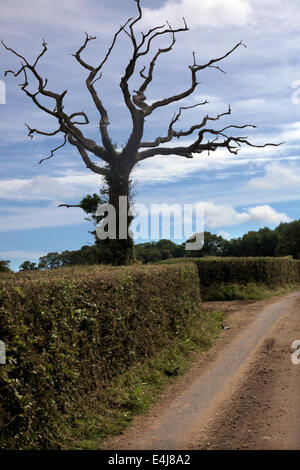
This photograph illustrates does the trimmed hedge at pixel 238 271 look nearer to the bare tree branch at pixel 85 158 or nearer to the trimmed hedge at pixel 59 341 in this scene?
the bare tree branch at pixel 85 158

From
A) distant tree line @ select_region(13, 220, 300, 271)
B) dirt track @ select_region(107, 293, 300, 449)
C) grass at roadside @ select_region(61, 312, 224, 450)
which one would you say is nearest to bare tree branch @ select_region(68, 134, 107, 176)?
dirt track @ select_region(107, 293, 300, 449)

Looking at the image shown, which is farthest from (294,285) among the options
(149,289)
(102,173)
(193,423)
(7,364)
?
(7,364)

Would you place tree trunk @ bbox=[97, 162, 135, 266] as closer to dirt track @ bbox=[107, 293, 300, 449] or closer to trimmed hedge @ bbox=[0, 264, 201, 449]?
dirt track @ bbox=[107, 293, 300, 449]

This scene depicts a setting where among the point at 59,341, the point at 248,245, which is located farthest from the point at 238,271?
the point at 248,245

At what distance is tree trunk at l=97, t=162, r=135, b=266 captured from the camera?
19984 mm

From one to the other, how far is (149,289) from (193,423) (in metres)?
4.33

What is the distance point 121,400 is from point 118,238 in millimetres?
11519

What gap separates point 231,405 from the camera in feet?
29.3

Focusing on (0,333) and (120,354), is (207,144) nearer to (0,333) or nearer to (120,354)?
(120,354)

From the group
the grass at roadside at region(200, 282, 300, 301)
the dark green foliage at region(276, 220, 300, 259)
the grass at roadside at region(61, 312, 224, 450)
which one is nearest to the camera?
the grass at roadside at region(61, 312, 224, 450)

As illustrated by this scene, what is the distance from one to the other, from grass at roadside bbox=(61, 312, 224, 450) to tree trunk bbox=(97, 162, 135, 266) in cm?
724

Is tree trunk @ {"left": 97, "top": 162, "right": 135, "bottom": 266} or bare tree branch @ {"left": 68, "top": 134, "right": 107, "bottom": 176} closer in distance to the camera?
tree trunk @ {"left": 97, "top": 162, "right": 135, "bottom": 266}

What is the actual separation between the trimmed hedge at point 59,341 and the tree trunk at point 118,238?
8.40 m

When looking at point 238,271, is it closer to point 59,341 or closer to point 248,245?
point 59,341
